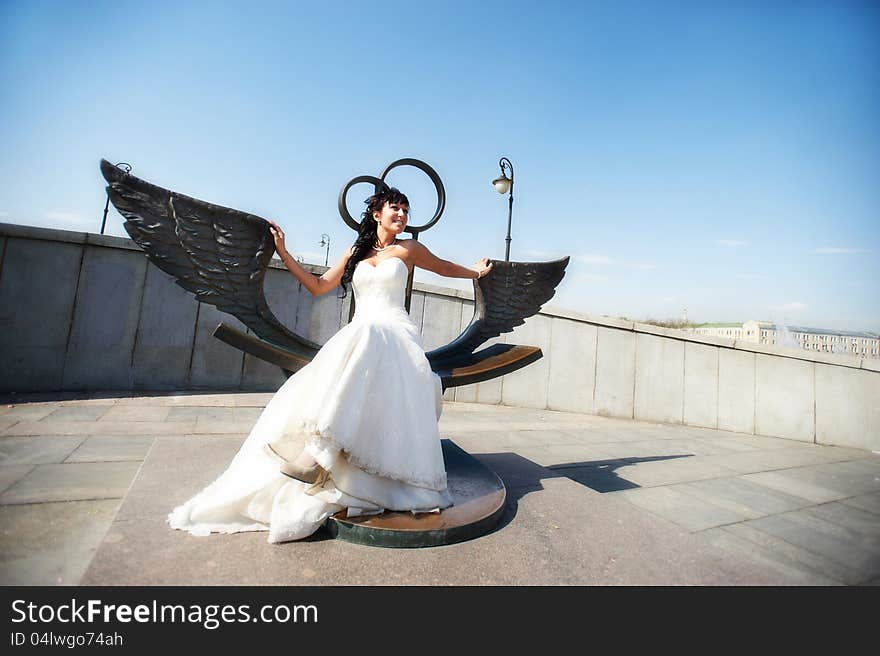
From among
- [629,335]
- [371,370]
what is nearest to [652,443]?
[629,335]

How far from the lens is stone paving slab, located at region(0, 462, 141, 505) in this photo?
2.46 metres

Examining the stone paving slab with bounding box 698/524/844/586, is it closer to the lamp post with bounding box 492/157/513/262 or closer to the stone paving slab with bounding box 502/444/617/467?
the stone paving slab with bounding box 502/444/617/467

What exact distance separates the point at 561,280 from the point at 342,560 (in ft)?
9.97

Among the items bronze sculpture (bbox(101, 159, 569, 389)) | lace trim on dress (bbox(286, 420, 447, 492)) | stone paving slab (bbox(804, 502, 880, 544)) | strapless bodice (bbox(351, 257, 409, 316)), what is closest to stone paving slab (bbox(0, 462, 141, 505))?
bronze sculpture (bbox(101, 159, 569, 389))

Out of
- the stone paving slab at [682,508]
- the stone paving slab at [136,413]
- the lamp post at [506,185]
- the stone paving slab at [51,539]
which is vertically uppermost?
the lamp post at [506,185]

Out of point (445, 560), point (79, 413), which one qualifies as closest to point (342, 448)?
point (445, 560)

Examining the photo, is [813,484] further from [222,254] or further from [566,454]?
[222,254]

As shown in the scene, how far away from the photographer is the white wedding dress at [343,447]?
197cm

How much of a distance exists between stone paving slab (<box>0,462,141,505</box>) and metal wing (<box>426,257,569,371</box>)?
2385mm

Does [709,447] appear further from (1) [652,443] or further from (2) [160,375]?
(2) [160,375]

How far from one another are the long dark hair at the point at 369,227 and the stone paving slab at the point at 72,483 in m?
2.02

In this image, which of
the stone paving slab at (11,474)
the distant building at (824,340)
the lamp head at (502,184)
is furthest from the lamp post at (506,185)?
the stone paving slab at (11,474)

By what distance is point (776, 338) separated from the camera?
35.2ft

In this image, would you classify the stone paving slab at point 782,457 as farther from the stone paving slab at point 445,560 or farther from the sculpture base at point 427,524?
the sculpture base at point 427,524
